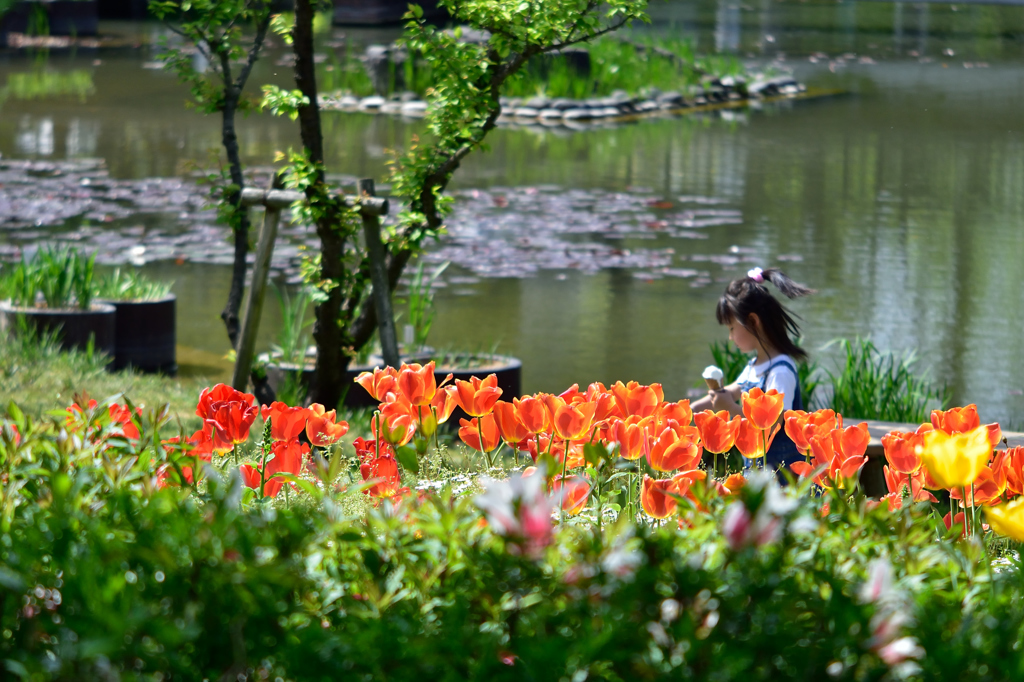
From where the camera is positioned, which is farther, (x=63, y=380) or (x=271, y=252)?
(x=63, y=380)

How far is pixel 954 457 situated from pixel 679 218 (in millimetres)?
8449

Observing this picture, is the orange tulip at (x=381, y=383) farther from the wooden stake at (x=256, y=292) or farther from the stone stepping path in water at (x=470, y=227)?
the stone stepping path in water at (x=470, y=227)

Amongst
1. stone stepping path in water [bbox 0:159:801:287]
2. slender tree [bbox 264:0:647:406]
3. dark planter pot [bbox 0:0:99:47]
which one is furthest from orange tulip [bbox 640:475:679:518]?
dark planter pot [bbox 0:0:99:47]

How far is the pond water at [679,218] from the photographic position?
671 centimetres

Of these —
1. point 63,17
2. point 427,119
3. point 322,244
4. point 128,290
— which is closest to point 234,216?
point 322,244

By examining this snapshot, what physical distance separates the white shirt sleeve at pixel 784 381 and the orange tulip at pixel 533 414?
204 centimetres

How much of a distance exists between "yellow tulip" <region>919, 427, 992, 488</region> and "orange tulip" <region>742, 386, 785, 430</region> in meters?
0.47

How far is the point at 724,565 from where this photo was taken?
4.01 ft

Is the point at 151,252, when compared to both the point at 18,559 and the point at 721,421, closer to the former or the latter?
the point at 721,421

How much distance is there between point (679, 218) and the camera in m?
9.98

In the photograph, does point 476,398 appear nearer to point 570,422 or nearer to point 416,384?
point 416,384

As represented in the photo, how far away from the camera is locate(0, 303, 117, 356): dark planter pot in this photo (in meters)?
5.64

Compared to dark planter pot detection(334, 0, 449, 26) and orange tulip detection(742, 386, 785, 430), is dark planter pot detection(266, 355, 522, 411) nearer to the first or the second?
orange tulip detection(742, 386, 785, 430)

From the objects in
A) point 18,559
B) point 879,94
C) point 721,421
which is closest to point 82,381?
point 721,421
